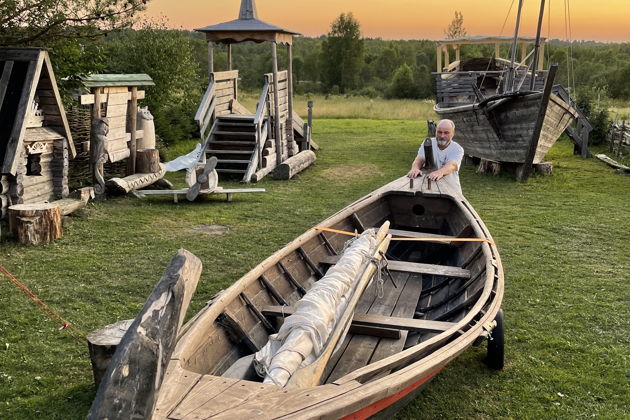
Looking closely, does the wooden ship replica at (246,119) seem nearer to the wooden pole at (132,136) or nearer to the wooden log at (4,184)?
the wooden pole at (132,136)

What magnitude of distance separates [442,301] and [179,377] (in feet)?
11.2

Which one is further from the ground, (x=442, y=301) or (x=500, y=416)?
(x=442, y=301)

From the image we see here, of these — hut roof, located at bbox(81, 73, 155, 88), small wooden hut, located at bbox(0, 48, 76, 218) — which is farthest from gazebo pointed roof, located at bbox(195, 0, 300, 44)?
small wooden hut, located at bbox(0, 48, 76, 218)

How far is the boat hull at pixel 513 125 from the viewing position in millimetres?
15539

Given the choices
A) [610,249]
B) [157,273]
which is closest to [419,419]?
[157,273]

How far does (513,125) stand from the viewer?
16062 mm

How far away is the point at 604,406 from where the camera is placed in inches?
206

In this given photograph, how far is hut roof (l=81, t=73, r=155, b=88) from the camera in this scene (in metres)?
12.6

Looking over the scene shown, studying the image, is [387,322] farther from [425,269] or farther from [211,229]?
[211,229]

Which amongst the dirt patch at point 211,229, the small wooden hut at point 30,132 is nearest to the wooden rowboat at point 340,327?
the dirt patch at point 211,229

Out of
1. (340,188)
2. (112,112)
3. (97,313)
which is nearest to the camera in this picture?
(97,313)

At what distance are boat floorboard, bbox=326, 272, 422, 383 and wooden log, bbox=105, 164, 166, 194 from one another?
747 centimetres

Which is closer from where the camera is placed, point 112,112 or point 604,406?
point 604,406

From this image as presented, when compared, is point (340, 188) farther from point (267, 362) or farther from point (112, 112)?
point (267, 362)
